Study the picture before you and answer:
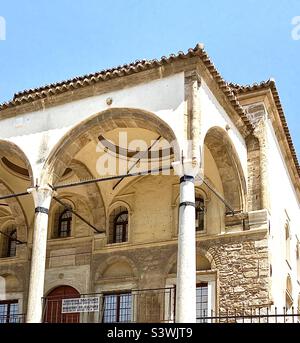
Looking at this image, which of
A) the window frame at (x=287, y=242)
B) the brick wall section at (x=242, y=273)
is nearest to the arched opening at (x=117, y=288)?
the brick wall section at (x=242, y=273)

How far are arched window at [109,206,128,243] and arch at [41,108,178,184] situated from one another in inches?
143

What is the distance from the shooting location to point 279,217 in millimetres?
18312

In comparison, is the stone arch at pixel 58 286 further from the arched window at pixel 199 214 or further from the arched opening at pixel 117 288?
the arched window at pixel 199 214

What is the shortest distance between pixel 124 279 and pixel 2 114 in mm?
5462

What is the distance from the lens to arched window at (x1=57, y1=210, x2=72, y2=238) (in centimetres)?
1948

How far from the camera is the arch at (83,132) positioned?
49.4ft

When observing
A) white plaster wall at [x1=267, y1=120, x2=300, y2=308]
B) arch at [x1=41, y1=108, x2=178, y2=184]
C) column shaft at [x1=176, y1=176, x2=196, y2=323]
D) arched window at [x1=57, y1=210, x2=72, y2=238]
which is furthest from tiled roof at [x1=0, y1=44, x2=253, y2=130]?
arched window at [x1=57, y1=210, x2=72, y2=238]

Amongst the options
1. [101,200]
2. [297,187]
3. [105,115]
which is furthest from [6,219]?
[297,187]

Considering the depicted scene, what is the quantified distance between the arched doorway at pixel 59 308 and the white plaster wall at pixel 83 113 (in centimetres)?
456

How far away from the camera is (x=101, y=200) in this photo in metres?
18.8

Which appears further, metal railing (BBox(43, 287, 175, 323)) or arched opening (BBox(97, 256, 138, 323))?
arched opening (BBox(97, 256, 138, 323))

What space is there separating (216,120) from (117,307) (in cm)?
587

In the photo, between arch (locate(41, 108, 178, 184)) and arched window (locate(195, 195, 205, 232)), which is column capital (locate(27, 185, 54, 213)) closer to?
arch (locate(41, 108, 178, 184))

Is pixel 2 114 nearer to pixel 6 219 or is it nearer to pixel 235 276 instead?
pixel 6 219
